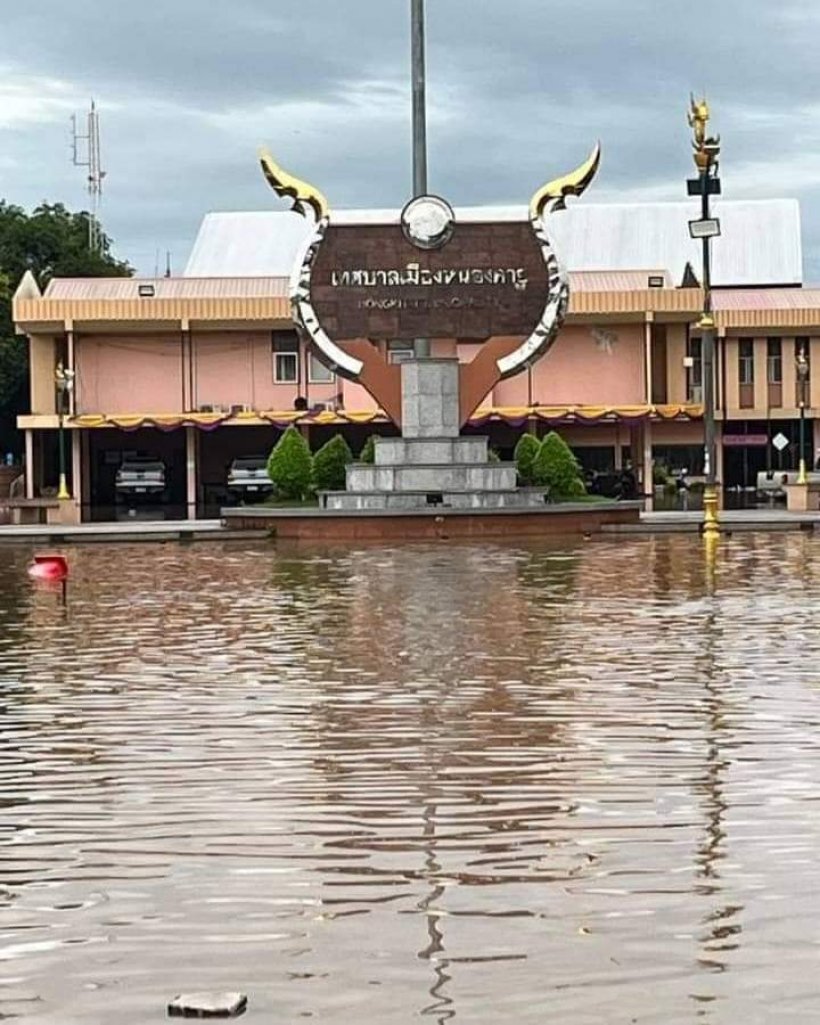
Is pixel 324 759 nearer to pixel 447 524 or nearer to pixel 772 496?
pixel 447 524

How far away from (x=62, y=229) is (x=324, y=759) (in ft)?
234

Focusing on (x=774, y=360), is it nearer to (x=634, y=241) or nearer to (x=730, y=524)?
(x=634, y=241)

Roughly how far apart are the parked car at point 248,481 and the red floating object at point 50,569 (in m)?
30.1

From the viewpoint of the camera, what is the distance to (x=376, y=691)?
12.7 meters

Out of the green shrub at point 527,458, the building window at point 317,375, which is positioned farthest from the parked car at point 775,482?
the building window at point 317,375

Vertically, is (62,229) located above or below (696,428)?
above

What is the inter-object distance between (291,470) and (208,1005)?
34537 millimetres

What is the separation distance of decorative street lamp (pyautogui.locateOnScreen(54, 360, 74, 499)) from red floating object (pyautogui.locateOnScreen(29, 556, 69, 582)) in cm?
2375

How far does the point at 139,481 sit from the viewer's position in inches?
2370

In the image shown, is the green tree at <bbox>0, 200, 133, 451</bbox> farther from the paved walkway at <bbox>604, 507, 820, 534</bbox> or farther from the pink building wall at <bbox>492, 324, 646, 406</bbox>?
the paved walkway at <bbox>604, 507, 820, 534</bbox>

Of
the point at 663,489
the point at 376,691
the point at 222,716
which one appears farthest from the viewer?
the point at 663,489

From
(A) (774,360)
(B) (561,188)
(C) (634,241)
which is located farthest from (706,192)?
(C) (634,241)

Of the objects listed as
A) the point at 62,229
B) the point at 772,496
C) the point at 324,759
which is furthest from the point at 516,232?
the point at 62,229

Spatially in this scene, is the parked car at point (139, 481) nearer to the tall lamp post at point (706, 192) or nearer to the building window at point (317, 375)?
the building window at point (317, 375)
